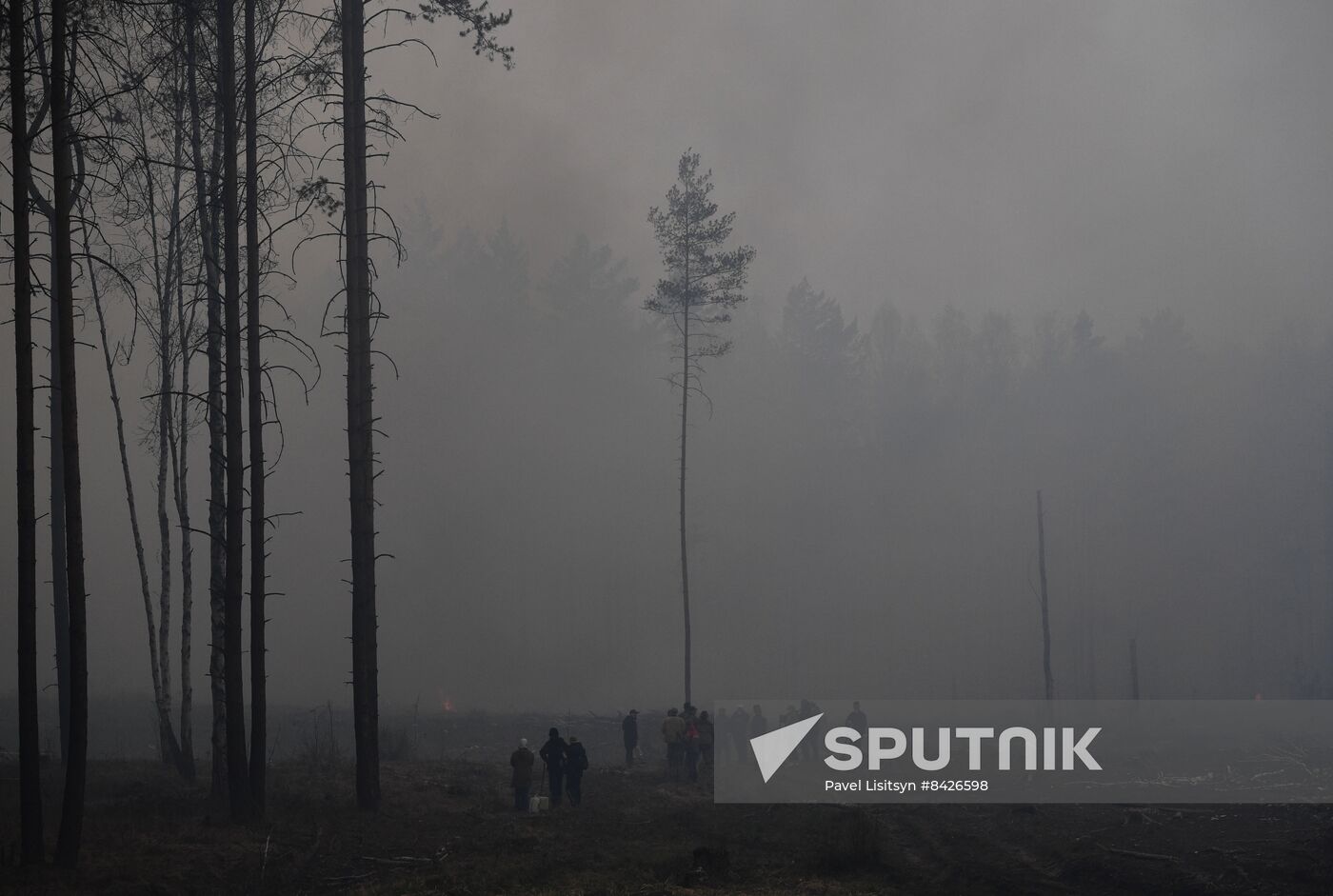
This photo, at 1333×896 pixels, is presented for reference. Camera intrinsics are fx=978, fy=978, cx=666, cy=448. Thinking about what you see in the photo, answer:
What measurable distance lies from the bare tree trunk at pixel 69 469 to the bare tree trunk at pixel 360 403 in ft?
14.8

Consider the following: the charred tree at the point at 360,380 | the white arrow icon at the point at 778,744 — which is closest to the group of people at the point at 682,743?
the white arrow icon at the point at 778,744

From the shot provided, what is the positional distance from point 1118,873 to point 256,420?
14.1m

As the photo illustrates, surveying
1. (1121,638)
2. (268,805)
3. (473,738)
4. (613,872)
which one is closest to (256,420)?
(268,805)

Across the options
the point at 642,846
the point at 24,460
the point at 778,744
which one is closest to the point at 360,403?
the point at 24,460

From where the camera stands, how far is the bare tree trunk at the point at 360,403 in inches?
623

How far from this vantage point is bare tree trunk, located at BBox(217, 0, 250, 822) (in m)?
14.6

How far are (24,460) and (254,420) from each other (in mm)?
4494

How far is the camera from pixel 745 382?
Answer: 83562 mm

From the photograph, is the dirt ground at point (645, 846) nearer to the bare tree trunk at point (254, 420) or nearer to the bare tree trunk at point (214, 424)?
the bare tree trunk at point (214, 424)

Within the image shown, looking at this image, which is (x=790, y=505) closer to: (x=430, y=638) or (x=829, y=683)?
(x=829, y=683)

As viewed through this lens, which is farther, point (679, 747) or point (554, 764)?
point (679, 747)

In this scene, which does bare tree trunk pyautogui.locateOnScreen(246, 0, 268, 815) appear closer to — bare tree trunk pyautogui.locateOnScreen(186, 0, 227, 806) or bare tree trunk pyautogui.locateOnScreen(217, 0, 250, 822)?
bare tree trunk pyautogui.locateOnScreen(217, 0, 250, 822)

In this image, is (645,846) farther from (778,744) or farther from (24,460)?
(778,744)

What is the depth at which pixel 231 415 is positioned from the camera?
15.0m
